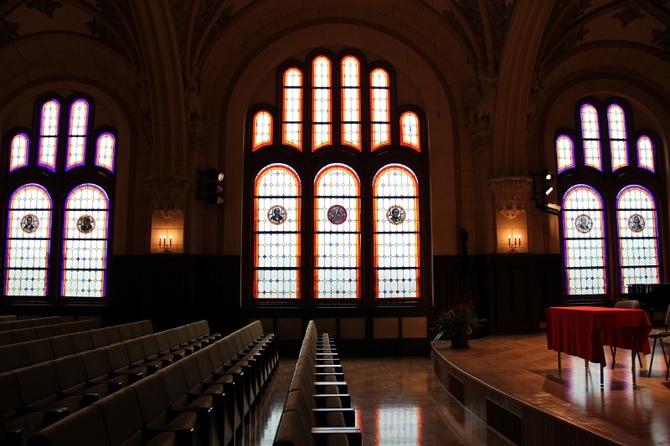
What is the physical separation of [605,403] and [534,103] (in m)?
10.2

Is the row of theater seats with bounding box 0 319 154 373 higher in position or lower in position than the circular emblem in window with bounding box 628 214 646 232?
lower

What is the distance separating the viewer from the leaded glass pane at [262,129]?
16.2 metres

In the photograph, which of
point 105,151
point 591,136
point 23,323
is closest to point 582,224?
point 591,136

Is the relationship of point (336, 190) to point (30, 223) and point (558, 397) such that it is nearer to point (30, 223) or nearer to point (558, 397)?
point (30, 223)

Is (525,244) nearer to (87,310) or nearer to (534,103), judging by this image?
(534,103)

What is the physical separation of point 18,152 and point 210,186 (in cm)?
599

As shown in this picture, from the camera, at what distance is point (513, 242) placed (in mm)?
14727

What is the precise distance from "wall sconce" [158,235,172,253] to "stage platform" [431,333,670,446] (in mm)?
7292

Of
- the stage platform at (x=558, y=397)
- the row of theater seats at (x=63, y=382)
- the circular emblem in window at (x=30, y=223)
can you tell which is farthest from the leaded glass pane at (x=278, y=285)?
the row of theater seats at (x=63, y=382)

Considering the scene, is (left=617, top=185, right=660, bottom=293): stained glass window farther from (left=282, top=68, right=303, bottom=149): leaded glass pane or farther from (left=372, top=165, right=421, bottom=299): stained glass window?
(left=282, top=68, right=303, bottom=149): leaded glass pane

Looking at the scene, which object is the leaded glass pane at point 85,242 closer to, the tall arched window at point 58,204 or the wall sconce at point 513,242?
the tall arched window at point 58,204

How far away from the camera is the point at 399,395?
944 centimetres

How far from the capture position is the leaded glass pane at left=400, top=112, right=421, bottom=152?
53.6 feet

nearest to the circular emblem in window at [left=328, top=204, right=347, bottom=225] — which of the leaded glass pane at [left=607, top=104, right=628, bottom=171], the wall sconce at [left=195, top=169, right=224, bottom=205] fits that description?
the wall sconce at [left=195, top=169, right=224, bottom=205]
